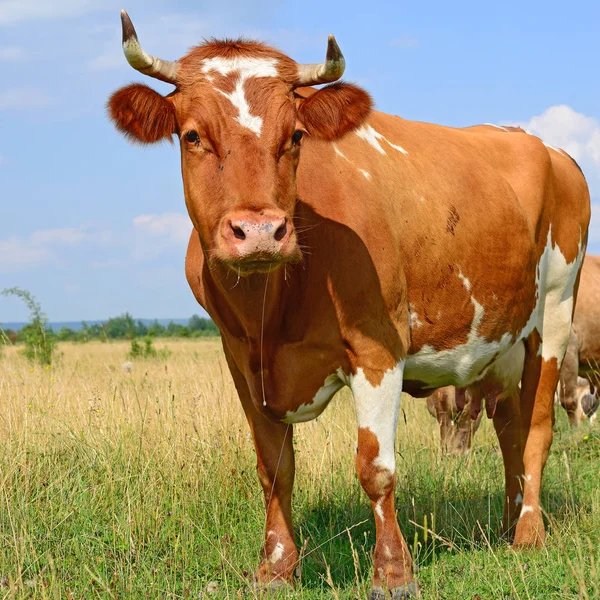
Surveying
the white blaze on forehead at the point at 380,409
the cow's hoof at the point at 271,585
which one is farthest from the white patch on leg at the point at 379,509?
the cow's hoof at the point at 271,585

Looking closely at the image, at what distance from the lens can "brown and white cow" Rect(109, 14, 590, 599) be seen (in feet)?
13.7

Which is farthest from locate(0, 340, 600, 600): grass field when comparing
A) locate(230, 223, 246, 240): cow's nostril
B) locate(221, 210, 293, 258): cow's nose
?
locate(230, 223, 246, 240): cow's nostril

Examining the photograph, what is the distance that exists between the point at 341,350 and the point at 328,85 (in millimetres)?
1521

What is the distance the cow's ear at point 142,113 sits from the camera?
4.42 meters

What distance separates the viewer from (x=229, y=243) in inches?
153

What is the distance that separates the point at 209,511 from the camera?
6.03 m

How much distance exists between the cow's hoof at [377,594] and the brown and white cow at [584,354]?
781 cm

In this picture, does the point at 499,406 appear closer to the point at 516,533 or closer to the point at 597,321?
the point at 516,533

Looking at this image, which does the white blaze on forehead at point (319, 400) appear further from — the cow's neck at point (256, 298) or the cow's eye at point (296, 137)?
the cow's eye at point (296, 137)

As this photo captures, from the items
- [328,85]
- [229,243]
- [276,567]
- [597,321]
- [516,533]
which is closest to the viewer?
[229,243]

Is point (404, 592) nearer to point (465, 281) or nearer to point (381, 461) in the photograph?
point (381, 461)

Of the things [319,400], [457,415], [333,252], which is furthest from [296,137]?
[457,415]

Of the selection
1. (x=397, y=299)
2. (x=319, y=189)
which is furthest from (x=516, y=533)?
(x=319, y=189)

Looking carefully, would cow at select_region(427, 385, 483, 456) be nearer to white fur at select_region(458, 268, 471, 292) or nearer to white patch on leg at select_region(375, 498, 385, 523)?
white fur at select_region(458, 268, 471, 292)
